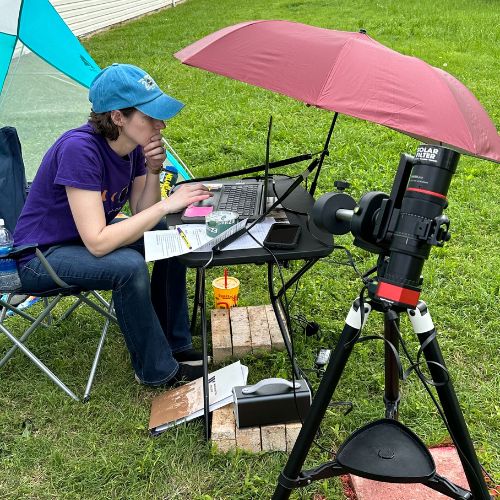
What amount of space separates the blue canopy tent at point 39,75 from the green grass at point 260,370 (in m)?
1.34

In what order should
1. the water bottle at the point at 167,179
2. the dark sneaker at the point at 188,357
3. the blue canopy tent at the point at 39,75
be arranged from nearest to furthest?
the dark sneaker at the point at 188,357
the blue canopy tent at the point at 39,75
the water bottle at the point at 167,179

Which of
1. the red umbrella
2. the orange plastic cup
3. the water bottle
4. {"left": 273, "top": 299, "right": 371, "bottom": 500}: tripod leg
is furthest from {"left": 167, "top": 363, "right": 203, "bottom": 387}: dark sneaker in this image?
the water bottle

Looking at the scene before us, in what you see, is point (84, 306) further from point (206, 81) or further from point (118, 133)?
point (206, 81)

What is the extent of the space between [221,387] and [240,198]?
79 cm

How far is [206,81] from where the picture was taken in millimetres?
8055

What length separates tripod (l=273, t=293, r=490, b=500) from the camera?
1.61 metres

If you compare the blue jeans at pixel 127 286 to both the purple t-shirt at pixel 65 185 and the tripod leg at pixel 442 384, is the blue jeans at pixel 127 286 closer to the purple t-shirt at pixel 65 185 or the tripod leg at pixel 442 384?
the purple t-shirt at pixel 65 185

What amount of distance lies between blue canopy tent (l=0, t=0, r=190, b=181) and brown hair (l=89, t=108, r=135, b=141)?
62.2 inches

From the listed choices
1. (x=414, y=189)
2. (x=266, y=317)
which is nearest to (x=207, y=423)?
(x=266, y=317)

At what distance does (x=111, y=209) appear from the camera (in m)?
2.69

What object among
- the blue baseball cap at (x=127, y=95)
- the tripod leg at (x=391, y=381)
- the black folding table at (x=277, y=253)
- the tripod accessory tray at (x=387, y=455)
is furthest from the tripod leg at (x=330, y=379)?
the blue baseball cap at (x=127, y=95)

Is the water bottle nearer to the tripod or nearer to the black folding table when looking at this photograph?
the black folding table

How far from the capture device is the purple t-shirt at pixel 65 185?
2.37m

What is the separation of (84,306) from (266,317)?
103cm
